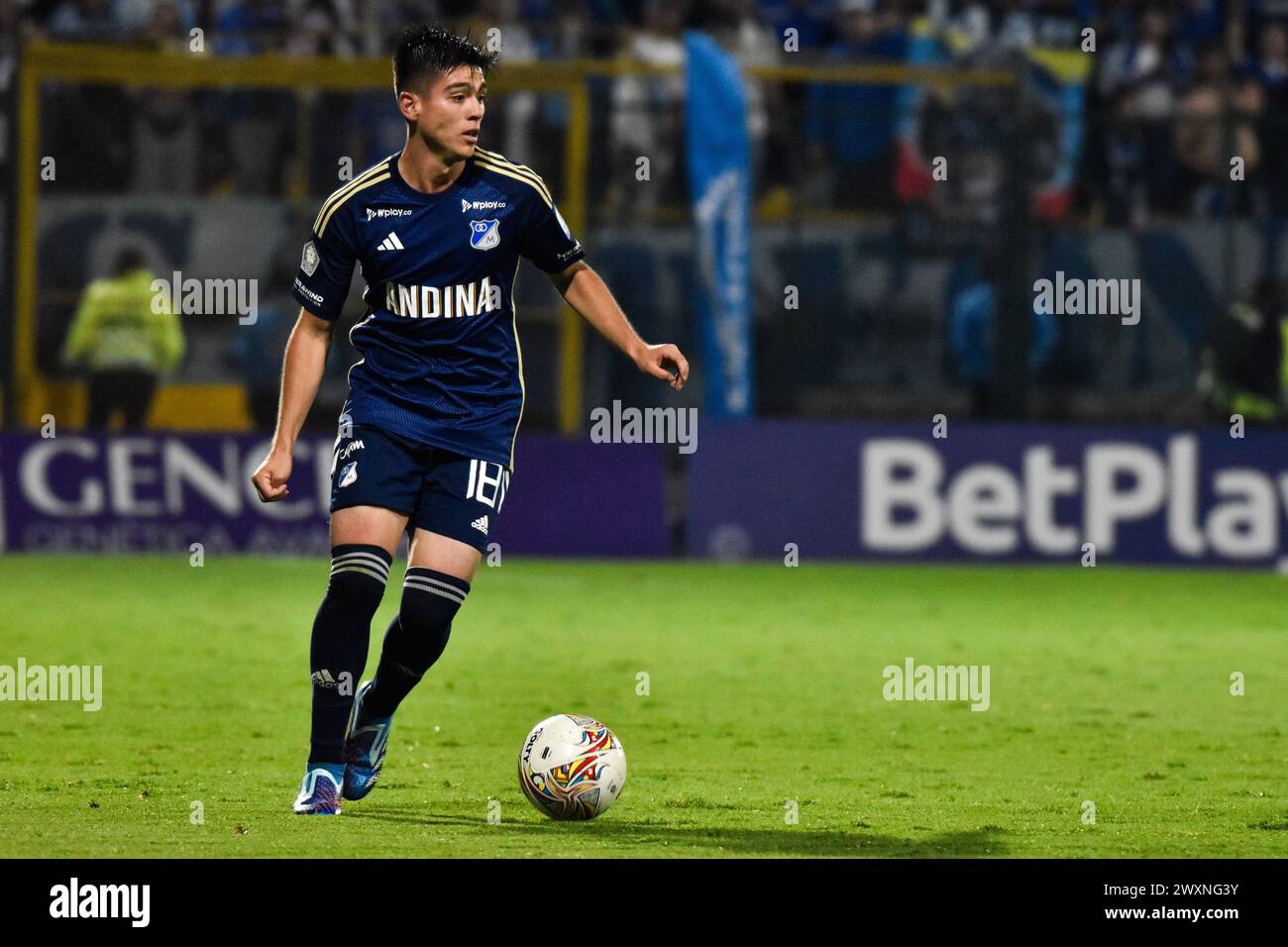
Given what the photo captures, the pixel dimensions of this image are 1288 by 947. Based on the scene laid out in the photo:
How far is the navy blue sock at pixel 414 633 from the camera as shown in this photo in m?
6.87

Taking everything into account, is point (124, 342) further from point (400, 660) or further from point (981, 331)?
point (400, 660)

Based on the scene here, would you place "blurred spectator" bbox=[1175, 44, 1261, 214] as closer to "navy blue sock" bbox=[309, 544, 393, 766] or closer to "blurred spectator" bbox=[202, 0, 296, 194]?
"blurred spectator" bbox=[202, 0, 296, 194]

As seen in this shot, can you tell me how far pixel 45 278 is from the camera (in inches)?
696

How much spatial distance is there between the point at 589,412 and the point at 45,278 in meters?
4.40

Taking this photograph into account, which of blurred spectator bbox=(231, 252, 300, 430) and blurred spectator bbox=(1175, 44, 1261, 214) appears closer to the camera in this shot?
blurred spectator bbox=(1175, 44, 1261, 214)

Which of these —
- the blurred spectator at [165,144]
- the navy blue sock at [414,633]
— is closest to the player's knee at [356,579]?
the navy blue sock at [414,633]

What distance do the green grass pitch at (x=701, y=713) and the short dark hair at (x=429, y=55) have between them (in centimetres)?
224

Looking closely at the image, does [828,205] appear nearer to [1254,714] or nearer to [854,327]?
[854,327]

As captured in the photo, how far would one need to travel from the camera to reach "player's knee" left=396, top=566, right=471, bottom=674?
6.87 m

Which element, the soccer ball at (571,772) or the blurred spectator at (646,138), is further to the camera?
the blurred spectator at (646,138)

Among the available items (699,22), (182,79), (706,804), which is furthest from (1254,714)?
(699,22)

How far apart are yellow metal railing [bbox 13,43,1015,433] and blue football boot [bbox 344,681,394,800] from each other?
10.4 m

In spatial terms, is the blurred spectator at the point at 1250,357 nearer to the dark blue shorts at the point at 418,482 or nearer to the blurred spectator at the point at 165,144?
the blurred spectator at the point at 165,144

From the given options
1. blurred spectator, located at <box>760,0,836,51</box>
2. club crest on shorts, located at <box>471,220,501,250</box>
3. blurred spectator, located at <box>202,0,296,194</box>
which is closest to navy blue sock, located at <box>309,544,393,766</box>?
club crest on shorts, located at <box>471,220,501,250</box>
